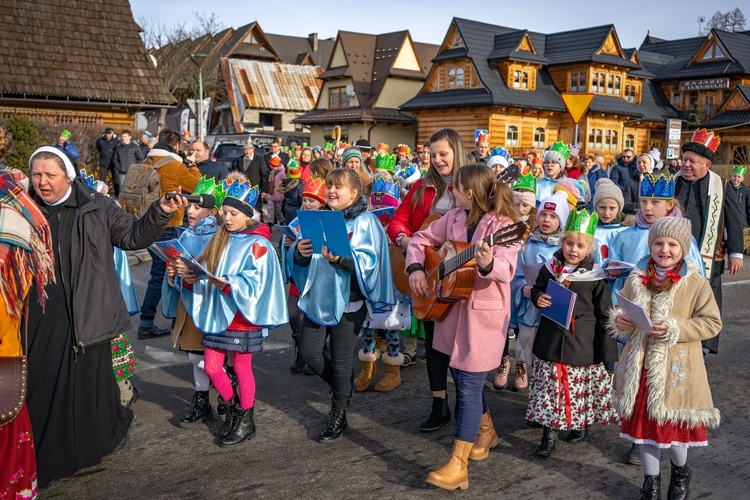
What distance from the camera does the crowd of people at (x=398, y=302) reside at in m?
3.96

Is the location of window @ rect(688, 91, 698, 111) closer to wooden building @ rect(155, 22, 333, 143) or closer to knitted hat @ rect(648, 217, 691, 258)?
wooden building @ rect(155, 22, 333, 143)

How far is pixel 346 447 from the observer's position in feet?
15.8

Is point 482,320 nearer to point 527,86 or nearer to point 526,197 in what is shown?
point 526,197

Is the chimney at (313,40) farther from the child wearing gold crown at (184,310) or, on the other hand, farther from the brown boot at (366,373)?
the child wearing gold crown at (184,310)

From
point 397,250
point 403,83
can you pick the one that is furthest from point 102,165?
point 403,83

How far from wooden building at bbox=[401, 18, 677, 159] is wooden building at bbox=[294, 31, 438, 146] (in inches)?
124

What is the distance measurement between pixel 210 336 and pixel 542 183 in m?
4.97

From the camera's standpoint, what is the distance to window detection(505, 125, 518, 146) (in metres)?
35.3

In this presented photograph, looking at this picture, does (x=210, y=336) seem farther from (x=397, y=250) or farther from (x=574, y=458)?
(x=574, y=458)

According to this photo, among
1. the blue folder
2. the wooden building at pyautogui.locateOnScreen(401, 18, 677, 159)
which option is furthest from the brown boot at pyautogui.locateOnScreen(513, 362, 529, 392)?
the wooden building at pyautogui.locateOnScreen(401, 18, 677, 159)

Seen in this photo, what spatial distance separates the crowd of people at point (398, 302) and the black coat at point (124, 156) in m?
13.7

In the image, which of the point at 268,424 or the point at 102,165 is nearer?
the point at 268,424

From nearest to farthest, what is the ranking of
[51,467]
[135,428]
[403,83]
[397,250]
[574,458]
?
[51,467], [574,458], [135,428], [397,250], [403,83]

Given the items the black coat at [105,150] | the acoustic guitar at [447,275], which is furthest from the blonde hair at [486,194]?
the black coat at [105,150]
